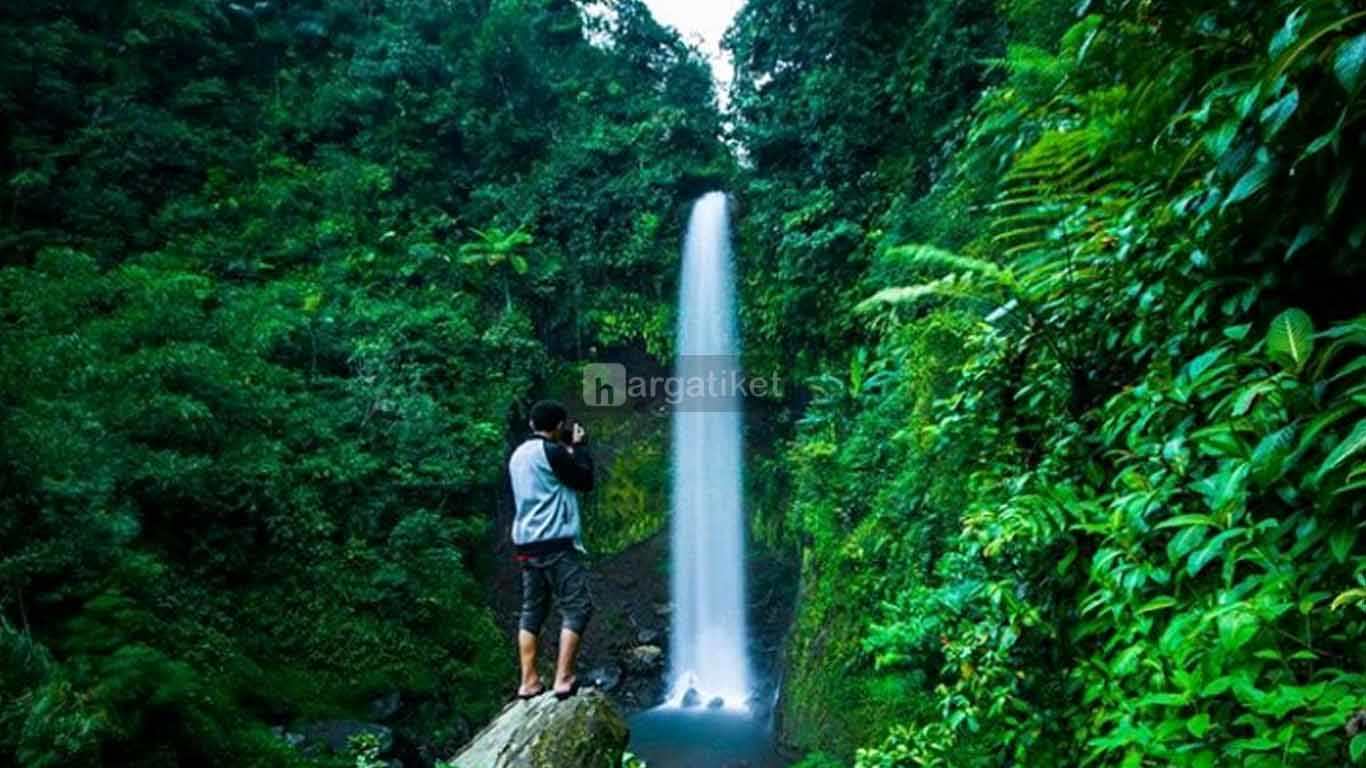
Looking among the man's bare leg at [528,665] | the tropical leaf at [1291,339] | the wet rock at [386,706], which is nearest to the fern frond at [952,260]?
the tropical leaf at [1291,339]

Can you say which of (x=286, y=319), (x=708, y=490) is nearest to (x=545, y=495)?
(x=286, y=319)

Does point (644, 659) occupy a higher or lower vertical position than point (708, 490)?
lower

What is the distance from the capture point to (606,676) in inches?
410

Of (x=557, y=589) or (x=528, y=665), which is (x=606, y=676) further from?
(x=557, y=589)

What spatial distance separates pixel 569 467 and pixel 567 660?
3.41 ft

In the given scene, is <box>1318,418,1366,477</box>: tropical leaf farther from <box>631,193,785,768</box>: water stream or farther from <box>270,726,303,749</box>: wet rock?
<box>270,726,303,749</box>: wet rock

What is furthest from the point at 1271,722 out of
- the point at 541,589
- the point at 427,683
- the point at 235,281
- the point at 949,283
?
the point at 235,281

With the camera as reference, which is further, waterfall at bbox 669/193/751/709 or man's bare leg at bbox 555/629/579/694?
waterfall at bbox 669/193/751/709

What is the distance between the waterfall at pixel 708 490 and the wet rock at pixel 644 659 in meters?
0.24

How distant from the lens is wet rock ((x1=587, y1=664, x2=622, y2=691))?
33.8 ft

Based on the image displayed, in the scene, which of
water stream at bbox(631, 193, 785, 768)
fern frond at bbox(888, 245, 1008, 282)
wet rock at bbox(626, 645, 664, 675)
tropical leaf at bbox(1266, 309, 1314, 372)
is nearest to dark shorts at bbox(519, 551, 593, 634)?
fern frond at bbox(888, 245, 1008, 282)

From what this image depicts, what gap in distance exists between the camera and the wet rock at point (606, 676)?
10.3 meters

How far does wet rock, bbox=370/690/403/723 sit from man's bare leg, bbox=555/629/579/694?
5.29 meters

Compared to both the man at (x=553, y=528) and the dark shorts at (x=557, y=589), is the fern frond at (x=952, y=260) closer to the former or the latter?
the man at (x=553, y=528)
